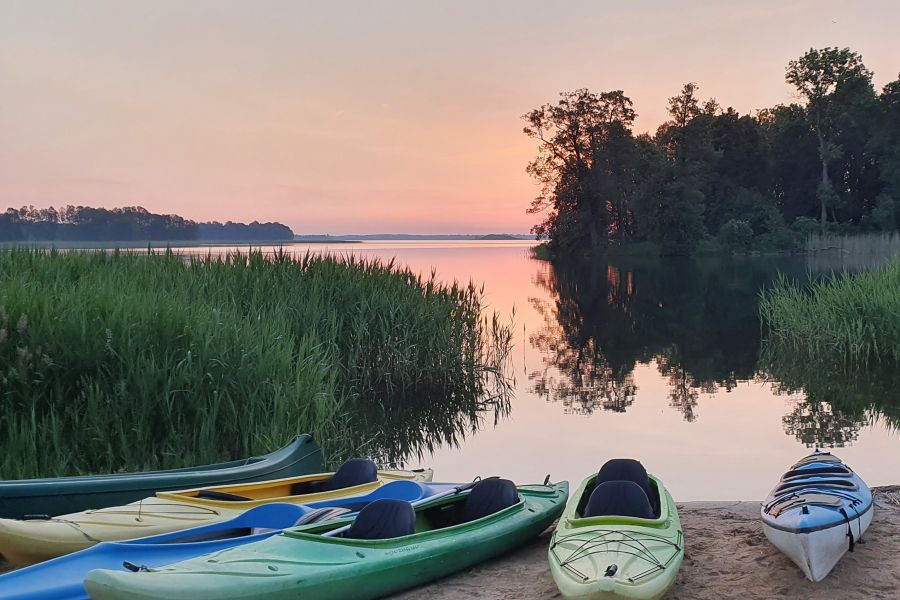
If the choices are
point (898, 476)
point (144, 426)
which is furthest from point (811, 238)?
point (144, 426)

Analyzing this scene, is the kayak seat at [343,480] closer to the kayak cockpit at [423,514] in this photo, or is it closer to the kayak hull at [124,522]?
the kayak hull at [124,522]

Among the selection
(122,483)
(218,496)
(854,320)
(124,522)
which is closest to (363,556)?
(218,496)

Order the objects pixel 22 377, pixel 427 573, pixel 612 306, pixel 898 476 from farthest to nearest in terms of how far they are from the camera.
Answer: pixel 612 306
pixel 898 476
pixel 22 377
pixel 427 573

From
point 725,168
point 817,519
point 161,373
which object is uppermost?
point 725,168

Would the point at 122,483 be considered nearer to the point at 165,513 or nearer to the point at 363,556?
the point at 165,513

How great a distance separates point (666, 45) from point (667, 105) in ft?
110

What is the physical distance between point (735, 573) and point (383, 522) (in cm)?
202

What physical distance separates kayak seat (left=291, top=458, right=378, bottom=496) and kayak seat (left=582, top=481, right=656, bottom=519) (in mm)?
1656

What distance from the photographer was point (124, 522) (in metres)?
4.14

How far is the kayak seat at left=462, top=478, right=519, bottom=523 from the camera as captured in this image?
4.77m

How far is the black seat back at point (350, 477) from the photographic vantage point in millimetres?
5211

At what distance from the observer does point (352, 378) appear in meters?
10.1

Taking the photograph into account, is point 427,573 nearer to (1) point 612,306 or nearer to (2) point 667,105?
(1) point 612,306

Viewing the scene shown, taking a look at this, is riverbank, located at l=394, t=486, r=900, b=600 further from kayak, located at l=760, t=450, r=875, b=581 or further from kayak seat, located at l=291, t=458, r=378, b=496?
kayak seat, located at l=291, t=458, r=378, b=496
